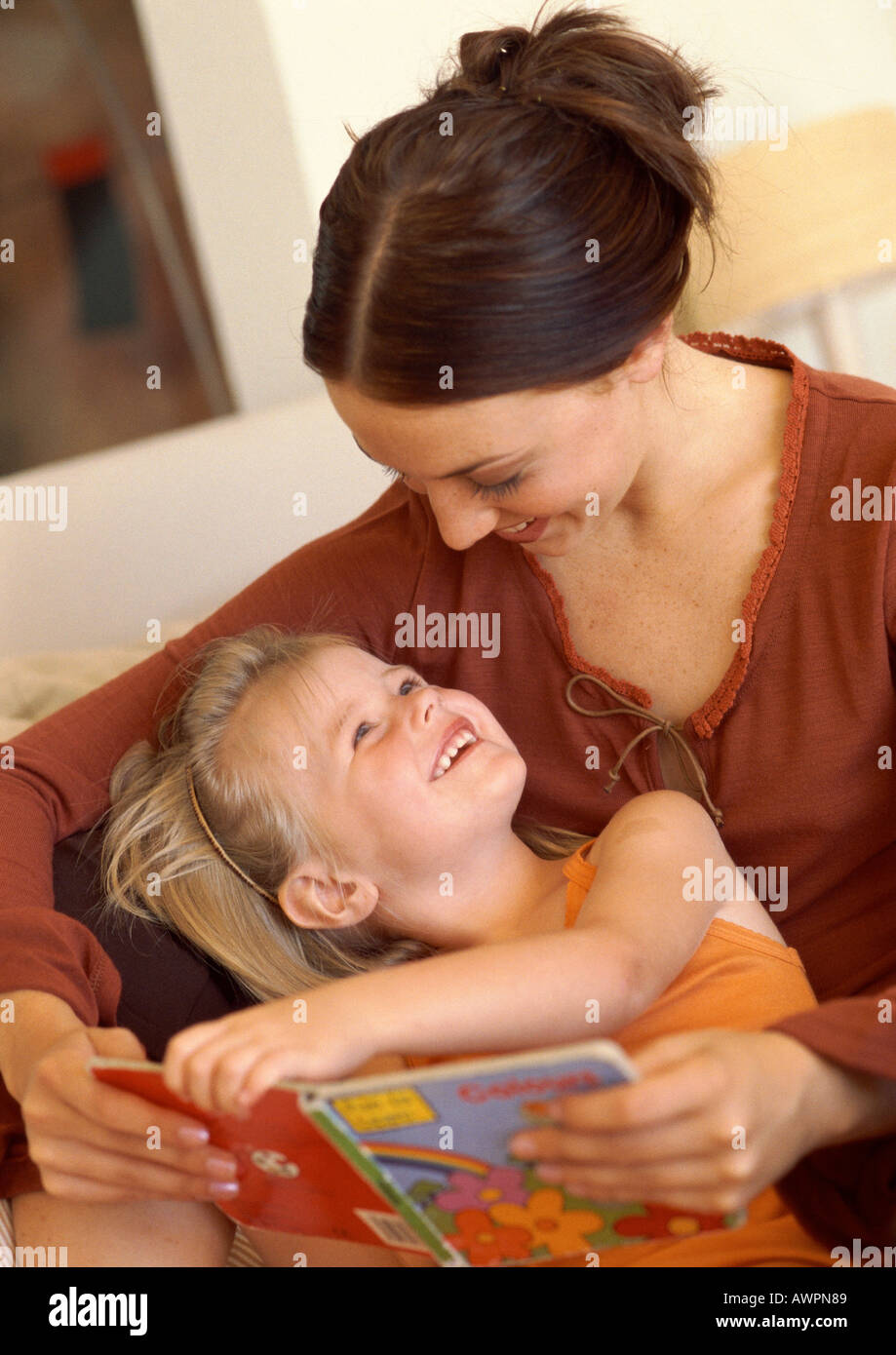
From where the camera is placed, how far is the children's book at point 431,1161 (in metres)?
0.81

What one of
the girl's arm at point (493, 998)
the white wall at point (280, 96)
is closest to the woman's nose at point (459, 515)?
the girl's arm at point (493, 998)

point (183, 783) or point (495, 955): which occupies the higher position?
point (183, 783)

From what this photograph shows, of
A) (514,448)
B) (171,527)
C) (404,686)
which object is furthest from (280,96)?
(514,448)

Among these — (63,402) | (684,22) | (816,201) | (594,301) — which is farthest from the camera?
(63,402)

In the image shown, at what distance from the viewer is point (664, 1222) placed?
3.05 feet

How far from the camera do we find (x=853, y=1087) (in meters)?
0.95

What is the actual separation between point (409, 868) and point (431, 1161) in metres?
0.53

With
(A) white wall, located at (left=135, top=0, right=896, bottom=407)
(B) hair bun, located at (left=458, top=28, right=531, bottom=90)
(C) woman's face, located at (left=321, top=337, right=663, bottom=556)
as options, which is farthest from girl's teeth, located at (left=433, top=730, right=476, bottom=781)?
(A) white wall, located at (left=135, top=0, right=896, bottom=407)

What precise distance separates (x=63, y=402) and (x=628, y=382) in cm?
329

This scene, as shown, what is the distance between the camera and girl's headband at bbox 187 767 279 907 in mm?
1505

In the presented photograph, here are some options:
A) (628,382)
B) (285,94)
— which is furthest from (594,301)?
(285,94)

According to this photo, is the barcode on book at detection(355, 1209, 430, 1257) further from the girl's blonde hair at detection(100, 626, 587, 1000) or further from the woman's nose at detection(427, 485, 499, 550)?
the woman's nose at detection(427, 485, 499, 550)

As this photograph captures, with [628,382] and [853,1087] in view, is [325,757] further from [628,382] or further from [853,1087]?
[853,1087]
